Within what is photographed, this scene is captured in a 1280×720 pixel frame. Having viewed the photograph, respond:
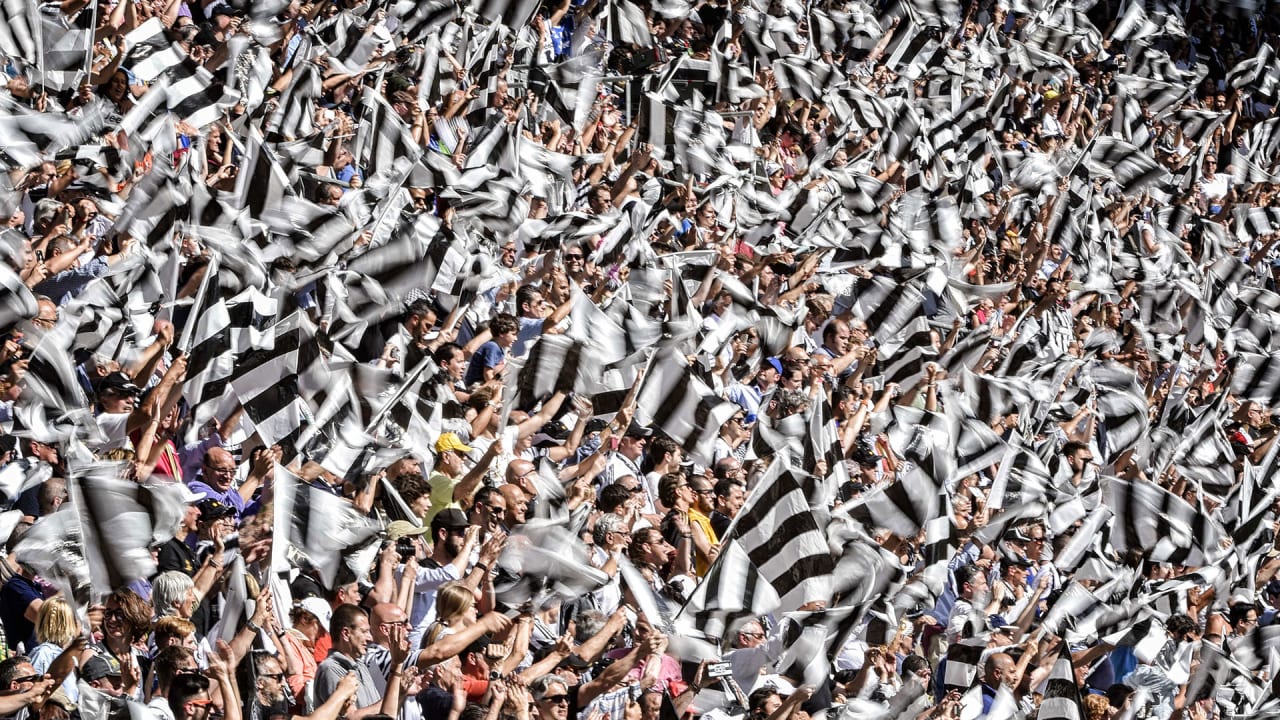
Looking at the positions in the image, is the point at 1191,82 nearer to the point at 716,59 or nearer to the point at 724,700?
the point at 716,59

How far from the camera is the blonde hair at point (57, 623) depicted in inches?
230

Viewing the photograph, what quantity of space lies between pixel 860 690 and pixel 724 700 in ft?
3.16

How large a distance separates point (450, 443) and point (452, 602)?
1.98 metres

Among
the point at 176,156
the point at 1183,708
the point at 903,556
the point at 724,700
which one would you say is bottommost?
the point at 1183,708

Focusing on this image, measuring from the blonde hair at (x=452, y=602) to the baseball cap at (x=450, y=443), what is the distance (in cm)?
181

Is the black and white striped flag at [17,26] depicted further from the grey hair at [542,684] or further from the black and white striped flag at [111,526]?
the grey hair at [542,684]

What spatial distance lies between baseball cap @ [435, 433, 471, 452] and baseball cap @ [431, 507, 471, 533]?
911 millimetres

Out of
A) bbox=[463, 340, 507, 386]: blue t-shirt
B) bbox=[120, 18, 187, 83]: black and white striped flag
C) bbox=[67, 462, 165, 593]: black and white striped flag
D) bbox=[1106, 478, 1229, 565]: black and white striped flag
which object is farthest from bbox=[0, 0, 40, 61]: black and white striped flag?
bbox=[1106, 478, 1229, 565]: black and white striped flag

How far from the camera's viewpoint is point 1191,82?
21094 mm

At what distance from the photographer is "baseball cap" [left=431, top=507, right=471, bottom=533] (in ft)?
24.3

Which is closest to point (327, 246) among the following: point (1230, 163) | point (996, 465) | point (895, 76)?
point (996, 465)

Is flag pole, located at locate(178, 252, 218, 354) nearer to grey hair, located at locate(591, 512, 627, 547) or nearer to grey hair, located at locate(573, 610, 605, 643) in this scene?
grey hair, located at locate(591, 512, 627, 547)

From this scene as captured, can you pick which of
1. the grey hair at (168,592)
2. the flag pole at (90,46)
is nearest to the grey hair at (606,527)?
the grey hair at (168,592)

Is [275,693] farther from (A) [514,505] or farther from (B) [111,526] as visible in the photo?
(A) [514,505]
